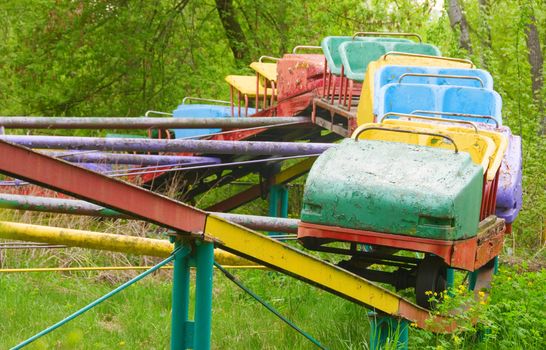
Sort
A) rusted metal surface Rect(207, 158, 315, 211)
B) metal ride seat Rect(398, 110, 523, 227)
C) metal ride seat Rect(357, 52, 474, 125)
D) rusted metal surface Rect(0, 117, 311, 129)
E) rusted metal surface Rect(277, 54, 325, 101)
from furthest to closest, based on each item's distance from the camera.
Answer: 1. rusted metal surface Rect(207, 158, 315, 211)
2. rusted metal surface Rect(277, 54, 325, 101)
3. rusted metal surface Rect(0, 117, 311, 129)
4. metal ride seat Rect(357, 52, 474, 125)
5. metal ride seat Rect(398, 110, 523, 227)

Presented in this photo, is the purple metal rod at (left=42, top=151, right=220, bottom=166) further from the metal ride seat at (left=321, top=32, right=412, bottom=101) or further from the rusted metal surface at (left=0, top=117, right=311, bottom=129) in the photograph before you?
the metal ride seat at (left=321, top=32, right=412, bottom=101)

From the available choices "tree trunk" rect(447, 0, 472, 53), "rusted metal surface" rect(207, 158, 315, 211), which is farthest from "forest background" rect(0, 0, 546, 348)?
"rusted metal surface" rect(207, 158, 315, 211)

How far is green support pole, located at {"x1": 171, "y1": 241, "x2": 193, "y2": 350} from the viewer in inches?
191

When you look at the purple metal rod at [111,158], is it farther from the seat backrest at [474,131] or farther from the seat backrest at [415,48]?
the seat backrest at [474,131]

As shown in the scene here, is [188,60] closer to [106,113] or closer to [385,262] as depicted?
[106,113]

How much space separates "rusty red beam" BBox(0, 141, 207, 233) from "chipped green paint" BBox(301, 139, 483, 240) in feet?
5.37

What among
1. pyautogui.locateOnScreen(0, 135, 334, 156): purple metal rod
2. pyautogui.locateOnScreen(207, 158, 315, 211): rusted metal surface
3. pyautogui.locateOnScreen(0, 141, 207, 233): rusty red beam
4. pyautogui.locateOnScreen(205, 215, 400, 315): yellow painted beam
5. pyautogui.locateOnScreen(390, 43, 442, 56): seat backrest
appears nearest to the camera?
pyautogui.locateOnScreen(0, 141, 207, 233): rusty red beam

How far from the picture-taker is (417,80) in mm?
10320

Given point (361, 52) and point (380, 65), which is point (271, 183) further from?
point (380, 65)

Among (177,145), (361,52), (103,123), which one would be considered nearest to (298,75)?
(361,52)

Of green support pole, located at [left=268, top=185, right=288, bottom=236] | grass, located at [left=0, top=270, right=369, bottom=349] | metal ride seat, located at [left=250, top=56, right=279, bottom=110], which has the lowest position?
green support pole, located at [left=268, top=185, right=288, bottom=236]

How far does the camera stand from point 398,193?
6168mm

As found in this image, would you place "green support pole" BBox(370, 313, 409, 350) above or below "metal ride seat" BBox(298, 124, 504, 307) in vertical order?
below

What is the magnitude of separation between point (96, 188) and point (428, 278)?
114 inches
